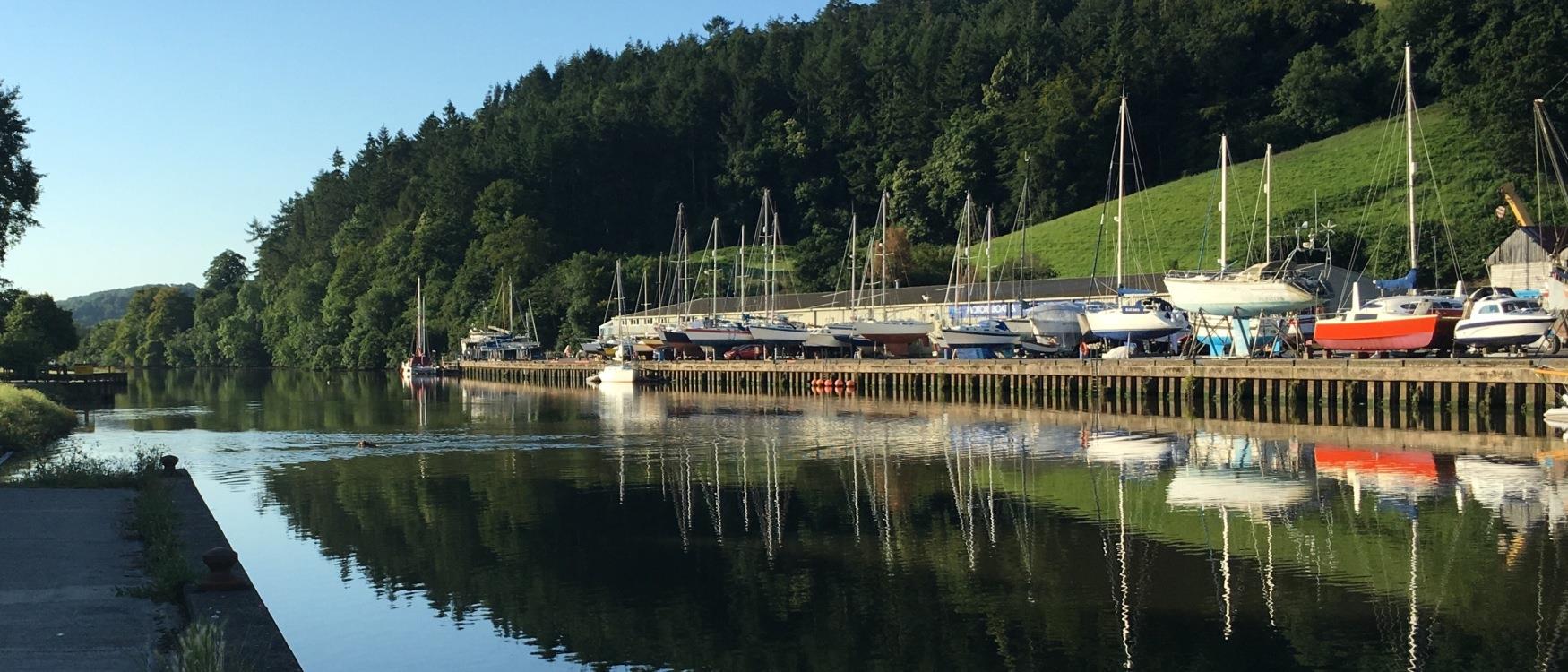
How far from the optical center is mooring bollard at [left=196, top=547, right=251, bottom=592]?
56.6 feet

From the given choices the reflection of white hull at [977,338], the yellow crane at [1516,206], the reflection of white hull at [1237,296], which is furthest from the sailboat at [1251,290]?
the yellow crane at [1516,206]

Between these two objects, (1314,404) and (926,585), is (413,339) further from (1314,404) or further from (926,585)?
(926,585)

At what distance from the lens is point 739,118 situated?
18625 centimetres

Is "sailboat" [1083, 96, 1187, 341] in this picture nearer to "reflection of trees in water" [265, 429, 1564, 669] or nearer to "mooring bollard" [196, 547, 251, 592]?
"reflection of trees in water" [265, 429, 1564, 669]

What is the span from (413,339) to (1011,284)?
86.6m

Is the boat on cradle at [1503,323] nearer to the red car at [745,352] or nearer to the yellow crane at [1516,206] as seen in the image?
the yellow crane at [1516,206]

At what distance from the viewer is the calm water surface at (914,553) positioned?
18719mm

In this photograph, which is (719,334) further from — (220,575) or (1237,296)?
(220,575)

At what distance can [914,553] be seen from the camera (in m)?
25.1

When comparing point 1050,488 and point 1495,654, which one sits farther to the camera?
point 1050,488

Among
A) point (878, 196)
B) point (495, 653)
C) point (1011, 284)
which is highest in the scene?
point (878, 196)

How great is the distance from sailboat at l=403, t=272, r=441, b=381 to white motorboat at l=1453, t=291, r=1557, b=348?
9811 cm

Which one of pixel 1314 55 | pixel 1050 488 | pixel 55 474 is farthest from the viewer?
pixel 1314 55

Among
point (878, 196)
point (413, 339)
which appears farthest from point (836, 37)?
point (413, 339)
